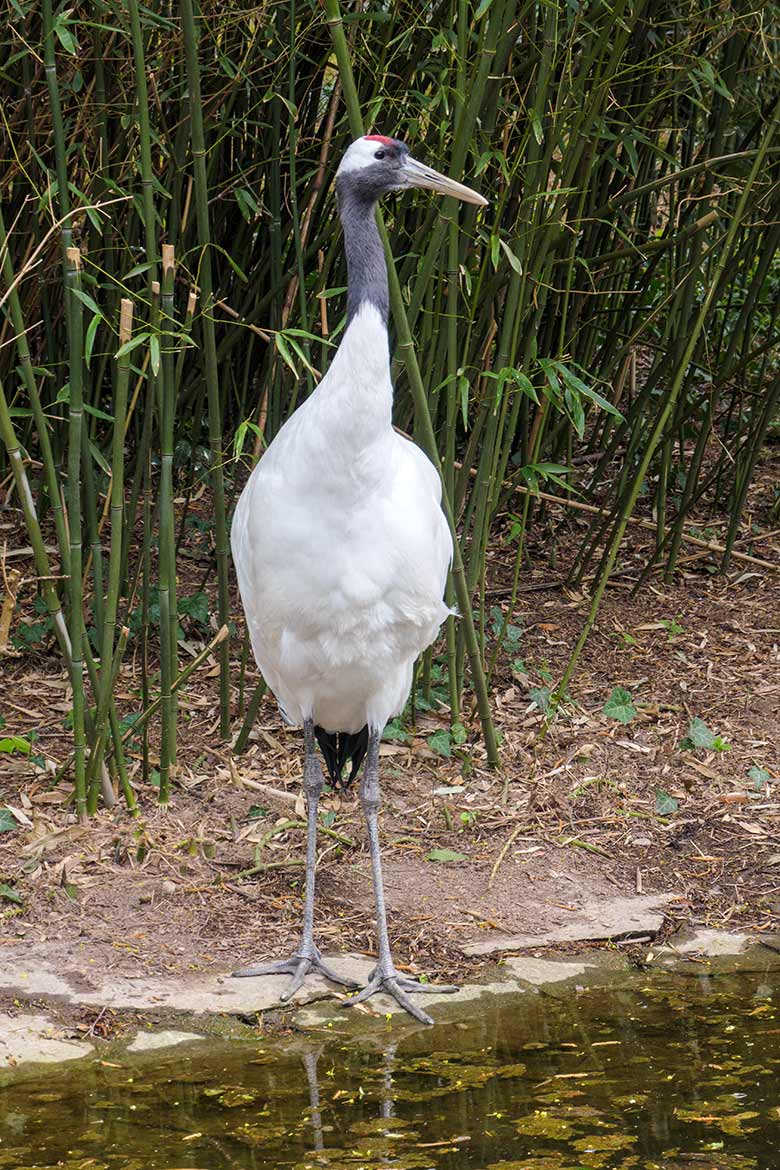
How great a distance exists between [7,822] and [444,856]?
121 cm

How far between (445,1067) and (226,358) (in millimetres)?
2786

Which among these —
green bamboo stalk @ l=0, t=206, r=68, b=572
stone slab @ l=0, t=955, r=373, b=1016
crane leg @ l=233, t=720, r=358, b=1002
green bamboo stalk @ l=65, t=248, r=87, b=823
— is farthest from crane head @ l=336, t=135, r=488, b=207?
stone slab @ l=0, t=955, r=373, b=1016

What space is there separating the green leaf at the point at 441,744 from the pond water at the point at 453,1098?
4.15 ft

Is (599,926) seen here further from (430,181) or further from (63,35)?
(63,35)

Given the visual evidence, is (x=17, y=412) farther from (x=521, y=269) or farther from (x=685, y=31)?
(x=685, y=31)

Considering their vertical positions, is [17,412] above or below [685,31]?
below

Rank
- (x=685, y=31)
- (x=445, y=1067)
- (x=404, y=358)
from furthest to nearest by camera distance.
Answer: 1. (x=685, y=31)
2. (x=404, y=358)
3. (x=445, y=1067)

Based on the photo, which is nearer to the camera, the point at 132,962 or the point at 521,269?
the point at 132,962

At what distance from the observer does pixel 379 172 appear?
3514 millimetres

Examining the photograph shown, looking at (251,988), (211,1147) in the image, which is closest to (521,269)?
(251,988)

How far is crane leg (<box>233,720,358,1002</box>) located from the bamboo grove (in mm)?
456

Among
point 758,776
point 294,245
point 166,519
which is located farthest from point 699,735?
point 294,245

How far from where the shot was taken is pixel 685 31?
4992mm

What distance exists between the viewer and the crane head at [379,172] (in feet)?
11.5
